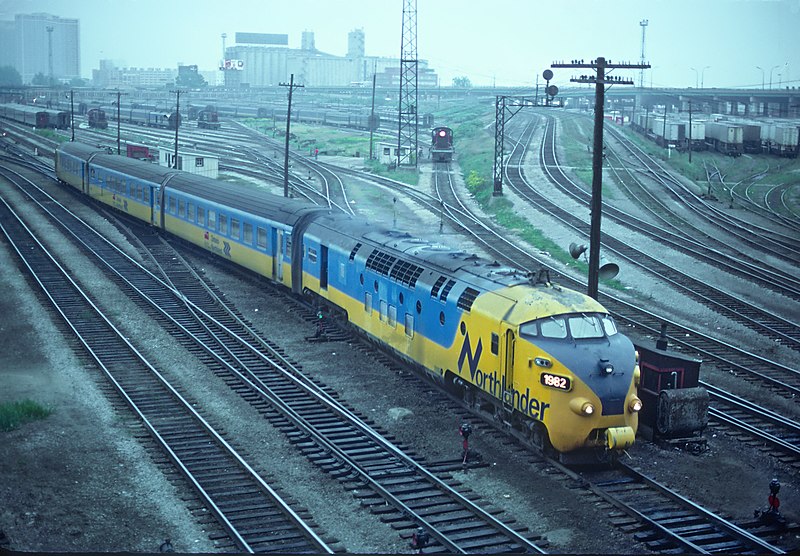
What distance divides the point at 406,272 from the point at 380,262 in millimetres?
1675

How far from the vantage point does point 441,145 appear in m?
81.8

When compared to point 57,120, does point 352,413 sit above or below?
below

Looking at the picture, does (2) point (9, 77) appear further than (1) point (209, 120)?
Yes

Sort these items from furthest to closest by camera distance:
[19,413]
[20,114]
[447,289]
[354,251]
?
[20,114]
[354,251]
[447,289]
[19,413]

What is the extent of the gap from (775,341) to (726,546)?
15506 millimetres

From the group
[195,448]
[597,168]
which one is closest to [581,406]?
[597,168]

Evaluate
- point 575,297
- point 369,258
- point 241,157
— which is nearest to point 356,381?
point 369,258

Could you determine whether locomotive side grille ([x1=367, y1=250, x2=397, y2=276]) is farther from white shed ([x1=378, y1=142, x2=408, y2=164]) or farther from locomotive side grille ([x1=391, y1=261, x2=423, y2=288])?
white shed ([x1=378, y1=142, x2=408, y2=164])

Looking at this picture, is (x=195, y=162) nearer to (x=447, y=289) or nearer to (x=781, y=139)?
(x=781, y=139)

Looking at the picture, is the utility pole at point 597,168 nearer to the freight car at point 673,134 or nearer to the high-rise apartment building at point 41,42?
the freight car at point 673,134

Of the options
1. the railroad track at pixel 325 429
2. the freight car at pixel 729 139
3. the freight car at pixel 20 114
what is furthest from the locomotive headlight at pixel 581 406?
the freight car at pixel 20 114

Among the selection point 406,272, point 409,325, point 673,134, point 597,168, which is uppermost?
point 673,134

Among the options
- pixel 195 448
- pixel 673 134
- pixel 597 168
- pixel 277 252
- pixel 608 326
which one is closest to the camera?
pixel 608 326

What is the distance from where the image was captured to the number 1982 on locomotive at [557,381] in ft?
55.7
